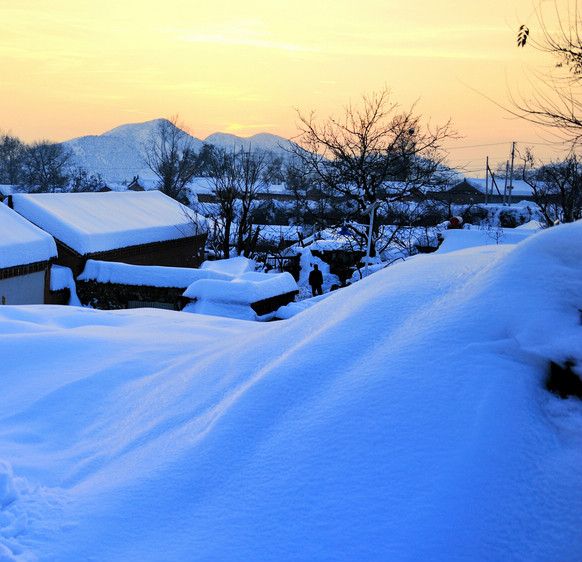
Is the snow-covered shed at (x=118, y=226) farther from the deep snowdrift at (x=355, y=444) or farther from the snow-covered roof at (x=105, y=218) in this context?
the deep snowdrift at (x=355, y=444)

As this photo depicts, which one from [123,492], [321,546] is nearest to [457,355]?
[321,546]

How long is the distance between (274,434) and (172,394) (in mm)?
1651

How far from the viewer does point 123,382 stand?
585 cm

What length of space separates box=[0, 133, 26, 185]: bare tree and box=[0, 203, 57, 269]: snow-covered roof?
212 feet

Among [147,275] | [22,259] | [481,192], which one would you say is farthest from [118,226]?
[481,192]

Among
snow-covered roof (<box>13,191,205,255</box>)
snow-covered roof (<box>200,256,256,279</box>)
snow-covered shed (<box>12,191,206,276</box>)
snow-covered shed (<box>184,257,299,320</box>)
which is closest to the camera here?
snow-covered shed (<box>184,257,299,320</box>)

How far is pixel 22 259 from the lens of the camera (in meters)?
17.0

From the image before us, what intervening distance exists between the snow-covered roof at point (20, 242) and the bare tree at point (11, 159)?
64.7 meters

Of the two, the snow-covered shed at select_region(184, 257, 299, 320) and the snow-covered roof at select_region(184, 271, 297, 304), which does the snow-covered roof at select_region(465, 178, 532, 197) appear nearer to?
the snow-covered shed at select_region(184, 257, 299, 320)

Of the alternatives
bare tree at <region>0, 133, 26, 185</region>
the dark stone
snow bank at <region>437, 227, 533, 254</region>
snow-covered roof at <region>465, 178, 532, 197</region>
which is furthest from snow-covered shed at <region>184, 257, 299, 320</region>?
bare tree at <region>0, 133, 26, 185</region>

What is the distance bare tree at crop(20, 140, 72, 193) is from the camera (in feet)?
214

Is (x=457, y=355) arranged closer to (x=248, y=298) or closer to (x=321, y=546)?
(x=321, y=546)

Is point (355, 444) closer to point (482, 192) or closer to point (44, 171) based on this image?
point (482, 192)

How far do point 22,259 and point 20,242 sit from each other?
0.49 meters
